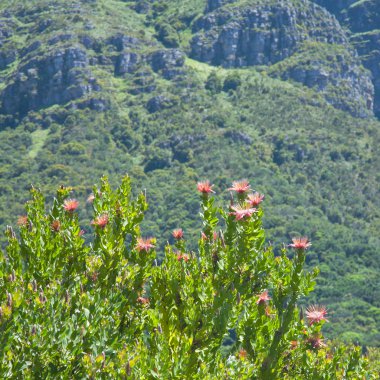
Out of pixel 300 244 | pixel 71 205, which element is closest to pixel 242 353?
pixel 300 244

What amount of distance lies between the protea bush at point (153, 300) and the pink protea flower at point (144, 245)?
3cm

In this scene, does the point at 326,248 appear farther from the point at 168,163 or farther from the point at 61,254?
the point at 61,254

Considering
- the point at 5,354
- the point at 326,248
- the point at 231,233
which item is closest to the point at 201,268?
the point at 231,233

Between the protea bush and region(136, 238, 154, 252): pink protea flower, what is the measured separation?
0.09ft

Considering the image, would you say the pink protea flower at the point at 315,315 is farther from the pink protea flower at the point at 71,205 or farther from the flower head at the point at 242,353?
the pink protea flower at the point at 71,205

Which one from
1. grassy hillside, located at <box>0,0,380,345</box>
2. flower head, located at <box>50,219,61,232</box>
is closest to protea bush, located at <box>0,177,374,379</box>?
flower head, located at <box>50,219,61,232</box>

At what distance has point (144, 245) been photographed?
12016 mm

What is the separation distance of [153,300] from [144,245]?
736 mm

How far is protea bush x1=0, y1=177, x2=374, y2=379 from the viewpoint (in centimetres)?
1004

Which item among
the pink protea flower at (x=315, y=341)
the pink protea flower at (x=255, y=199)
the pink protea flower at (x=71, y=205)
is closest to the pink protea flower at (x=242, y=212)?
the pink protea flower at (x=255, y=199)

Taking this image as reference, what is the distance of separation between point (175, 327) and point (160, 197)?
166 metres

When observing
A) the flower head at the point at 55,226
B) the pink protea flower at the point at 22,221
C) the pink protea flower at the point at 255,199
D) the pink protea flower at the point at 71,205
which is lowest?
the pink protea flower at the point at 22,221

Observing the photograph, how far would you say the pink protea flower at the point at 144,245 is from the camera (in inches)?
472

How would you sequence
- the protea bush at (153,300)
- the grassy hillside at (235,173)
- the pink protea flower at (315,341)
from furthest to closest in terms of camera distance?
the grassy hillside at (235,173) < the pink protea flower at (315,341) < the protea bush at (153,300)
